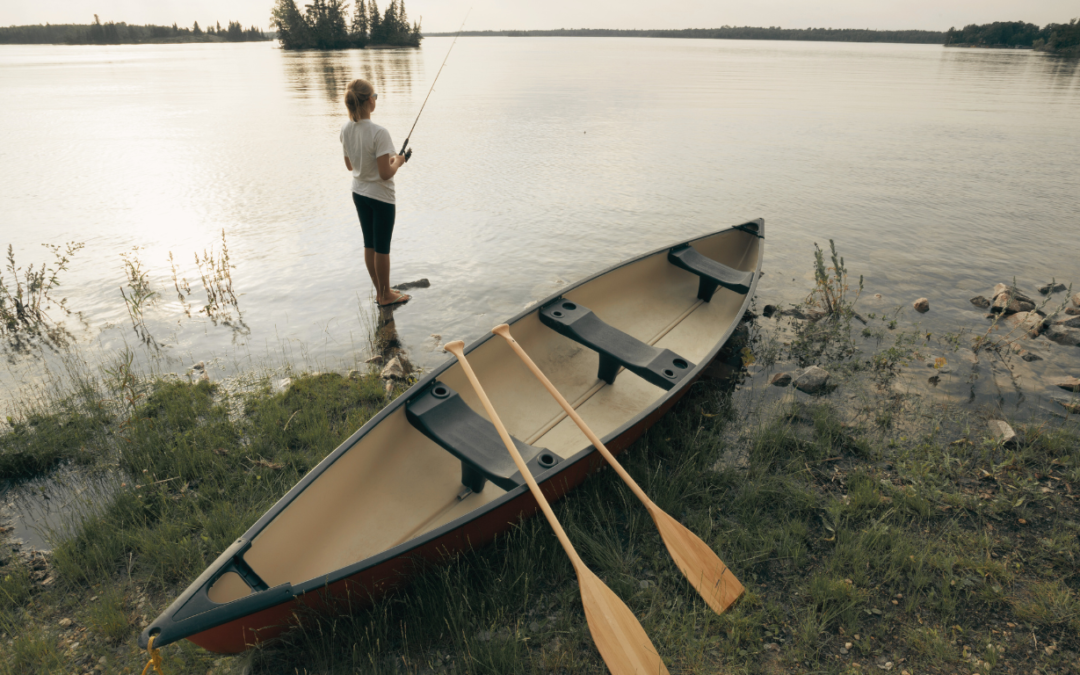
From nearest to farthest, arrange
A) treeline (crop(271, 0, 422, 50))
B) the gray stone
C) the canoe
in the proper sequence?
1. the canoe
2. the gray stone
3. treeline (crop(271, 0, 422, 50))

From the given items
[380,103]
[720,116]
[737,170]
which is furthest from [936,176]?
[380,103]

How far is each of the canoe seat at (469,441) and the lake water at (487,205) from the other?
7.72ft

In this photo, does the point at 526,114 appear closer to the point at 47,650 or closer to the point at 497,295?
the point at 497,295

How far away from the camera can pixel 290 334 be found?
21.1 ft

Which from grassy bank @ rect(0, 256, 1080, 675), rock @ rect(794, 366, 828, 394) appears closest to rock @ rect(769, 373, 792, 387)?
rock @ rect(794, 366, 828, 394)

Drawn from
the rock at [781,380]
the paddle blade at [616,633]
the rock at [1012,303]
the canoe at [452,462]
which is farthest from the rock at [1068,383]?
the paddle blade at [616,633]

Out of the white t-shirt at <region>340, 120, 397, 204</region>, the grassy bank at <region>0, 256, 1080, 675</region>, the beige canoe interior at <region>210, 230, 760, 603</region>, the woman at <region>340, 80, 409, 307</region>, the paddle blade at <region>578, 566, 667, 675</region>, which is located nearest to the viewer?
the paddle blade at <region>578, 566, 667, 675</region>

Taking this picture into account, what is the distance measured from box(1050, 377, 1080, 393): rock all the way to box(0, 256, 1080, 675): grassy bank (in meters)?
0.72

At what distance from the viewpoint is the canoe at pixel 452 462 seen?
99.5 inches

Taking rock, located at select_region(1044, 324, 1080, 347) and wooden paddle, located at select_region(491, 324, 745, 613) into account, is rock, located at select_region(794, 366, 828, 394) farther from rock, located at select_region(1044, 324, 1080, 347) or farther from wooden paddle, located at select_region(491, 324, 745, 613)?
rock, located at select_region(1044, 324, 1080, 347)

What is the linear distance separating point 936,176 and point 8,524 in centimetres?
1772

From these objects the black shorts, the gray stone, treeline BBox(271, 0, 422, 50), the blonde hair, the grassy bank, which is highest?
treeline BBox(271, 0, 422, 50)

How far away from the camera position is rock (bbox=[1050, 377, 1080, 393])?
203 inches

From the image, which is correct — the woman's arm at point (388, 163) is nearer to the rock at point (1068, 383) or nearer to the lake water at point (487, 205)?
the lake water at point (487, 205)
